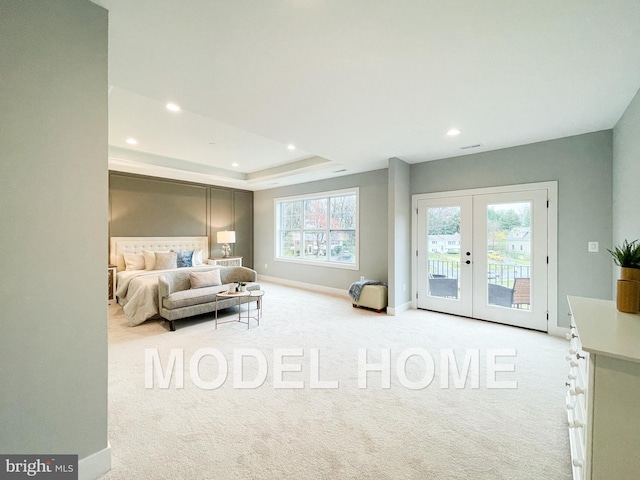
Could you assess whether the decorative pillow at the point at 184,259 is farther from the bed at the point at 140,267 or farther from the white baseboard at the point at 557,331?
the white baseboard at the point at 557,331

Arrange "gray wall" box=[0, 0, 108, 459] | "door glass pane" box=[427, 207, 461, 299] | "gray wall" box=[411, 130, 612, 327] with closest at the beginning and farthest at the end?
1. "gray wall" box=[0, 0, 108, 459]
2. "gray wall" box=[411, 130, 612, 327]
3. "door glass pane" box=[427, 207, 461, 299]

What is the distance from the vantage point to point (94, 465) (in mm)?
1471

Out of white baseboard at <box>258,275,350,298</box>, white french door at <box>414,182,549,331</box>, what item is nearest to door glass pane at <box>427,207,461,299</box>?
white french door at <box>414,182,549,331</box>

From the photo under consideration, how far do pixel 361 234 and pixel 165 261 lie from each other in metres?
4.02

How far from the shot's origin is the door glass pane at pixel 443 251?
4414 mm

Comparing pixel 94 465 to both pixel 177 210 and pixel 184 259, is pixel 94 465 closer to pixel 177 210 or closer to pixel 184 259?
pixel 184 259

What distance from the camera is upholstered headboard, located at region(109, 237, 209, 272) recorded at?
5.43 metres

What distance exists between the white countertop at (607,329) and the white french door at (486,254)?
2.20m

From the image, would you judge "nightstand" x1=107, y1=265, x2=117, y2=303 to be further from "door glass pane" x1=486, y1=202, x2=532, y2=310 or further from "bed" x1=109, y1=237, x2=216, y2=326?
"door glass pane" x1=486, y1=202, x2=532, y2=310

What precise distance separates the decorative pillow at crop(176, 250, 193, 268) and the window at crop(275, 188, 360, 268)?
219 centimetres

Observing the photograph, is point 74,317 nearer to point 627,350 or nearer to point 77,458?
point 77,458

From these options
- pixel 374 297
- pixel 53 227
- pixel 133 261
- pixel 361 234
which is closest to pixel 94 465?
pixel 53 227

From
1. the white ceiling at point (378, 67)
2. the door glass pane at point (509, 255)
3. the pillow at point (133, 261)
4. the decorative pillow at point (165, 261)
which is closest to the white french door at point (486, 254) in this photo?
the door glass pane at point (509, 255)

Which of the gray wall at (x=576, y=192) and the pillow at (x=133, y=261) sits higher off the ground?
the gray wall at (x=576, y=192)
